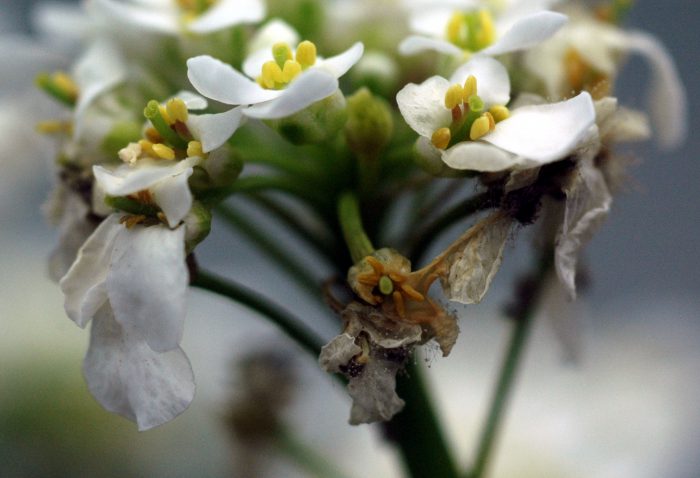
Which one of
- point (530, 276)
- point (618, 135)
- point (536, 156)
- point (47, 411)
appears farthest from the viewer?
point (47, 411)

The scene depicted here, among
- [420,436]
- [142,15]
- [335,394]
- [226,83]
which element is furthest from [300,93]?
[335,394]

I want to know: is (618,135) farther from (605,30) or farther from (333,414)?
(333,414)

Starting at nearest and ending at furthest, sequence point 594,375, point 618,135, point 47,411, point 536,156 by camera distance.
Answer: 1. point 536,156
2. point 618,135
3. point 47,411
4. point 594,375

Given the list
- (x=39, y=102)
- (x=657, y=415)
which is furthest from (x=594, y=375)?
(x=39, y=102)

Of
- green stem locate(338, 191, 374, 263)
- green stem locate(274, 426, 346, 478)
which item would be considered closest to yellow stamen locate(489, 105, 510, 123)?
green stem locate(338, 191, 374, 263)

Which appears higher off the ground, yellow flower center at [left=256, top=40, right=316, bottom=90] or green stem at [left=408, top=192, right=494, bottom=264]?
yellow flower center at [left=256, top=40, right=316, bottom=90]

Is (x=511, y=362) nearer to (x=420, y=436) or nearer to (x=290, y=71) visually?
(x=420, y=436)

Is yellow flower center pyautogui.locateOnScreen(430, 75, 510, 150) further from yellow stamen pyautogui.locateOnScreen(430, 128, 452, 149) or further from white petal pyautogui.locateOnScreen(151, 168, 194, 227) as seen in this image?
white petal pyautogui.locateOnScreen(151, 168, 194, 227)
